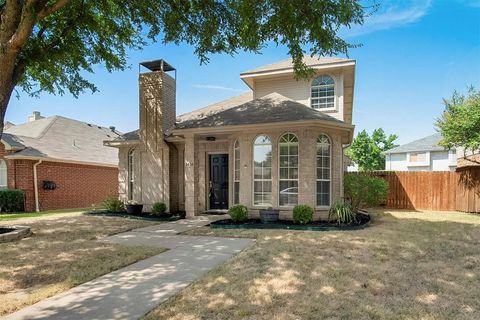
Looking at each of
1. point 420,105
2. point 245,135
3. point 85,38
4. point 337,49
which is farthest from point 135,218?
point 420,105

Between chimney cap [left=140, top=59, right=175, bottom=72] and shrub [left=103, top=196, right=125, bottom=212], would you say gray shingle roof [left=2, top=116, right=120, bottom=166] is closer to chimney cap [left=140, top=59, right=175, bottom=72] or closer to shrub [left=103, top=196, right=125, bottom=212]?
shrub [left=103, top=196, right=125, bottom=212]

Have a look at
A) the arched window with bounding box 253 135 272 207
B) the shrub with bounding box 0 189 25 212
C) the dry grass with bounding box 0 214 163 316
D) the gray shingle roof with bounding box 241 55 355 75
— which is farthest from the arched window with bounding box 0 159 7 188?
the arched window with bounding box 253 135 272 207

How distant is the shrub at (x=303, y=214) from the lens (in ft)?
29.6

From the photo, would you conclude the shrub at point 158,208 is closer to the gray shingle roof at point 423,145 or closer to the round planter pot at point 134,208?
the round planter pot at point 134,208

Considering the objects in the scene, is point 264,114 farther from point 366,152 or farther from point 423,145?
point 366,152

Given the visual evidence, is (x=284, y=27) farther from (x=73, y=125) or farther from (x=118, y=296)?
(x=73, y=125)

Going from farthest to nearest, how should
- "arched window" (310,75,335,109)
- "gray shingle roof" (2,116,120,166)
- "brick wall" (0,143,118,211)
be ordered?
"gray shingle roof" (2,116,120,166) < "brick wall" (0,143,118,211) < "arched window" (310,75,335,109)

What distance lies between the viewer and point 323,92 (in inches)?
551

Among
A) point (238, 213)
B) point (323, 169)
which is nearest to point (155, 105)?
point (238, 213)

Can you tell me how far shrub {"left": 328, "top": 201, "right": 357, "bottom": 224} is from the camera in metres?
9.18

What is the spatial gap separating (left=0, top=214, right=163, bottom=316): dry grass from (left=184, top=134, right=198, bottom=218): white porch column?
2.82 metres

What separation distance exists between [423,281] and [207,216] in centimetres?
789

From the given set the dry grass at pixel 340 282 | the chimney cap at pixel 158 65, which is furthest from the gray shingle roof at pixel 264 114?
the dry grass at pixel 340 282

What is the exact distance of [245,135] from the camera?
10.2 metres
